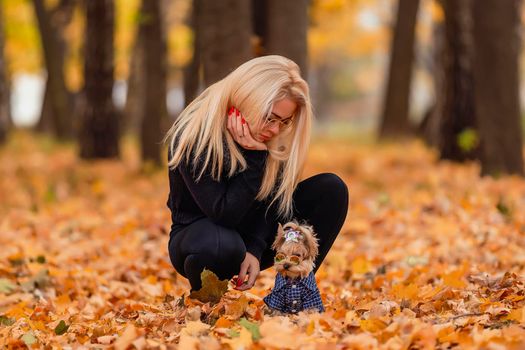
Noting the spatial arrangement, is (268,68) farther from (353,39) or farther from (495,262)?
(353,39)

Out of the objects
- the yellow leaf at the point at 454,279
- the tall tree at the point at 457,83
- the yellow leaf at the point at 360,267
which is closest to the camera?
the yellow leaf at the point at 454,279

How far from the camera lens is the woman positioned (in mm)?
3531

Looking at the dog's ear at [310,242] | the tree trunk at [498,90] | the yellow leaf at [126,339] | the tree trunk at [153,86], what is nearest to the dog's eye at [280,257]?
the dog's ear at [310,242]

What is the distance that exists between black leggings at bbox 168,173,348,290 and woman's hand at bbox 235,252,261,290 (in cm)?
4

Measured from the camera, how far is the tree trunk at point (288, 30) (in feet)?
23.7

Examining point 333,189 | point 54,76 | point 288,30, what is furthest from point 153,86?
point 333,189

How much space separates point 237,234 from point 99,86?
9.05 metres

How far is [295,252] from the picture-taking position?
11.3 feet

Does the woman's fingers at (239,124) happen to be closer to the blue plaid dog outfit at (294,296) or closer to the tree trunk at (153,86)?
the blue plaid dog outfit at (294,296)

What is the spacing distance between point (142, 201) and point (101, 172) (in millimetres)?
2623

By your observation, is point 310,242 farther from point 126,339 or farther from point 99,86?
point 99,86

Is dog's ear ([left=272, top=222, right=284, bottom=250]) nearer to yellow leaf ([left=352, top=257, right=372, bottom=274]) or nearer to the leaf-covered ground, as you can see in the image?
the leaf-covered ground

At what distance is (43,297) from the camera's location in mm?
4625

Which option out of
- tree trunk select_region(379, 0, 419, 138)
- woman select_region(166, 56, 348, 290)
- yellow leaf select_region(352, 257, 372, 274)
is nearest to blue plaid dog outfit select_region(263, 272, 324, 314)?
woman select_region(166, 56, 348, 290)
